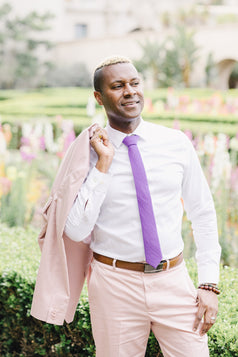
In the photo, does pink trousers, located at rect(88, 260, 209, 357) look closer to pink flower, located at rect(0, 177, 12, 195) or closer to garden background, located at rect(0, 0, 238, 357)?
garden background, located at rect(0, 0, 238, 357)

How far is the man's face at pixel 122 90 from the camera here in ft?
5.62

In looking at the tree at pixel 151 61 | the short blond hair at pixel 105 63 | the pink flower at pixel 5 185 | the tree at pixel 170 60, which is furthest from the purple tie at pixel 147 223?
the tree at pixel 151 61

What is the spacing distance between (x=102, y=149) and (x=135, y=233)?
32cm

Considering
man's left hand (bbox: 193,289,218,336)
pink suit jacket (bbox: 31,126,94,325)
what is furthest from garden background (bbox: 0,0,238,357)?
man's left hand (bbox: 193,289,218,336)

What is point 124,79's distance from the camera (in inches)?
67.5

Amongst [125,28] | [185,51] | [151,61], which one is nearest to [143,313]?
[151,61]

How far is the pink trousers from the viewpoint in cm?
168

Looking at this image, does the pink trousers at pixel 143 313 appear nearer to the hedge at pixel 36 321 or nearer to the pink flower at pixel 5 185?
the hedge at pixel 36 321

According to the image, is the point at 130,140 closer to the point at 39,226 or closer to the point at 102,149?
the point at 102,149

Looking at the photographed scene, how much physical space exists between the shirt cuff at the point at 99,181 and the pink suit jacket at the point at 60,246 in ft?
Answer: 0.13

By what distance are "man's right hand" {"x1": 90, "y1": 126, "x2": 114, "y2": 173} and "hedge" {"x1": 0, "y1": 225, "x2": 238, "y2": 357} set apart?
940 millimetres

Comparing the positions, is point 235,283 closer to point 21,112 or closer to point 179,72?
point 21,112

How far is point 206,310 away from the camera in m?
1.72

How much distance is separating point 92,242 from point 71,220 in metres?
0.20
